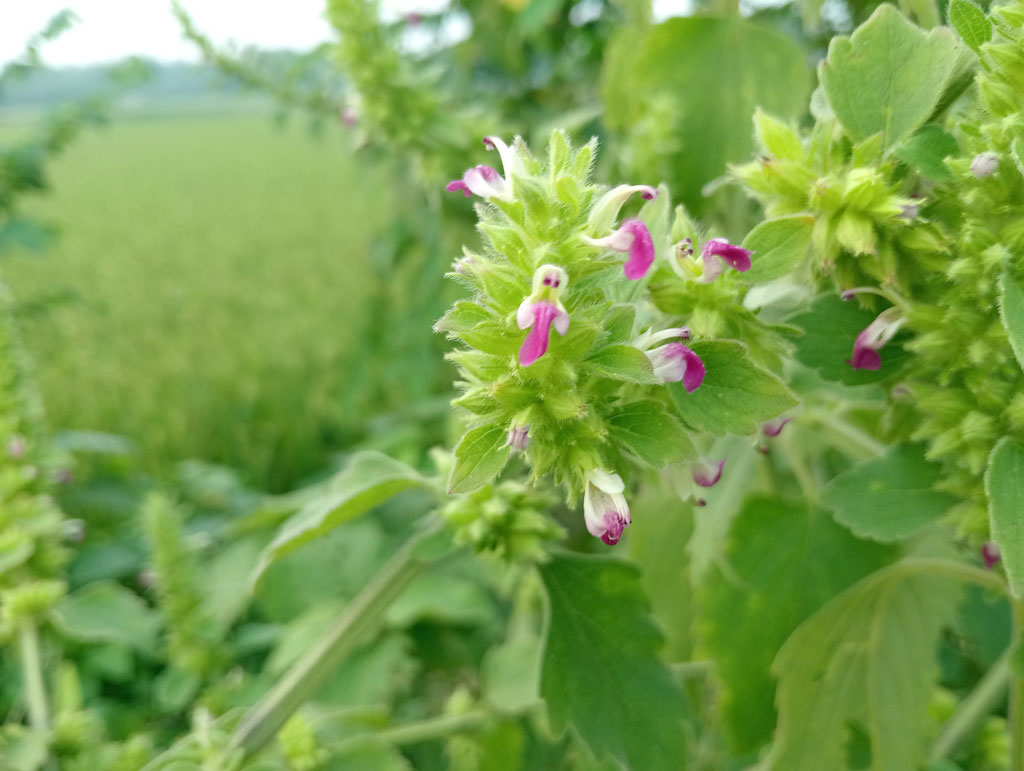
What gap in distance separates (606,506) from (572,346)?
0.10m

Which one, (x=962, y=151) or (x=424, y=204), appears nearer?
(x=962, y=151)

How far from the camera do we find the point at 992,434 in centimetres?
53

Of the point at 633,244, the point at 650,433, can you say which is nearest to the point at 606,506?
the point at 650,433

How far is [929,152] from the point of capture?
0.51m

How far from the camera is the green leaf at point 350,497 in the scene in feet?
2.11

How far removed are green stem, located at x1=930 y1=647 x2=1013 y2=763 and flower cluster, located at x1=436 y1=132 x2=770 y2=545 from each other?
619 mm

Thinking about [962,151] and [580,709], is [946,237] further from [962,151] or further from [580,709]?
[580,709]

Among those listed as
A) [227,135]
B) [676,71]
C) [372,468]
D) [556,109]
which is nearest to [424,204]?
[556,109]

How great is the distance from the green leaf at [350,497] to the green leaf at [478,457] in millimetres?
178

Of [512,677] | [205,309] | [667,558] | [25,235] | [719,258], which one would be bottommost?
[205,309]

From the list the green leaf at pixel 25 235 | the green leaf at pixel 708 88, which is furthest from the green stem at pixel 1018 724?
the green leaf at pixel 25 235

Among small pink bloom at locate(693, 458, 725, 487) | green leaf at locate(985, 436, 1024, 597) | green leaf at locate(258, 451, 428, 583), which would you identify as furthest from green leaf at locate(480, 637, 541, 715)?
green leaf at locate(985, 436, 1024, 597)

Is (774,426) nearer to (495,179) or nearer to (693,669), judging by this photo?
(495,179)

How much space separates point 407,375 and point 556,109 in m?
0.87
